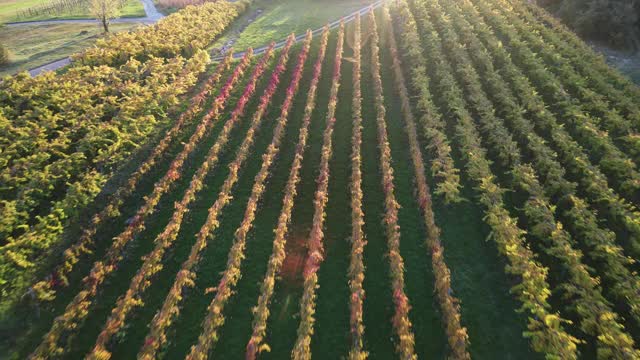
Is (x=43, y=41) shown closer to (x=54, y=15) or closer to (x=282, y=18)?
(x=54, y=15)

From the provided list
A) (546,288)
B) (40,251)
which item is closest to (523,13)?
(546,288)

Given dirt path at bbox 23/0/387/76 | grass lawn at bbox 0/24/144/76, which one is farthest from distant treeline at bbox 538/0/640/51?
grass lawn at bbox 0/24/144/76

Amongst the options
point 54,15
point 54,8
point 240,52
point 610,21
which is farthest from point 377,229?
point 54,8

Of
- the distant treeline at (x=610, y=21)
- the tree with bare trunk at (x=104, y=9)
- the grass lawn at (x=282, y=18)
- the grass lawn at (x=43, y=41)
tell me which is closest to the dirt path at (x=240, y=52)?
the grass lawn at (x=282, y=18)

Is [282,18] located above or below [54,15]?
above

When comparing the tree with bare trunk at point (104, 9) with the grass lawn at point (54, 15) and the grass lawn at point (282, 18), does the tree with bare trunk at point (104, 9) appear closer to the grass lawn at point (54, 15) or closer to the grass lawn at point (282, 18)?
the grass lawn at point (54, 15)

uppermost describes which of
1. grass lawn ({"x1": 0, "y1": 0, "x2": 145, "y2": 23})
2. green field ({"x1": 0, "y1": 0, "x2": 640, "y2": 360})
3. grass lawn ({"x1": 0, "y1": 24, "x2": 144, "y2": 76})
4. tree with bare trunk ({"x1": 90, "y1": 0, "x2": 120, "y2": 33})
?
tree with bare trunk ({"x1": 90, "y1": 0, "x2": 120, "y2": 33})

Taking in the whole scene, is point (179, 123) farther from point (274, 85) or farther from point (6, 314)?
point (6, 314)

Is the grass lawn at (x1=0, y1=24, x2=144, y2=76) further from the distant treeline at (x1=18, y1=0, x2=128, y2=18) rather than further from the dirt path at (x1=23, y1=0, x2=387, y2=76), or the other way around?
the distant treeline at (x1=18, y1=0, x2=128, y2=18)
